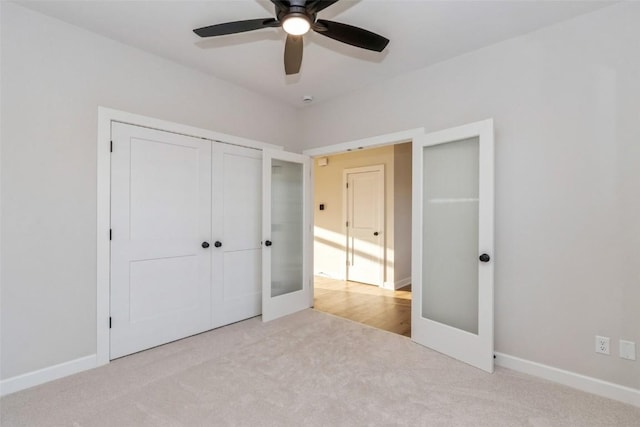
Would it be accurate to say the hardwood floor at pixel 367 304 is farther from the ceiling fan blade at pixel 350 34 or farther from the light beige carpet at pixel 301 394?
the ceiling fan blade at pixel 350 34

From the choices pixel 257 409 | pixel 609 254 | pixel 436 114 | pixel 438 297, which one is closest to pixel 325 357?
pixel 257 409

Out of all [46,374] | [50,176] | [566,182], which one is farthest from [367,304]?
[50,176]

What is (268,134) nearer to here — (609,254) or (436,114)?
(436,114)

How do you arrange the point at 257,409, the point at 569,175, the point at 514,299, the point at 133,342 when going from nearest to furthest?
the point at 257,409 < the point at 569,175 < the point at 514,299 < the point at 133,342

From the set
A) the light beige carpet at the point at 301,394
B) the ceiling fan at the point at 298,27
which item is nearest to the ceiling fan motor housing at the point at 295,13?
the ceiling fan at the point at 298,27

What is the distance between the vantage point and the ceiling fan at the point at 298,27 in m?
1.73

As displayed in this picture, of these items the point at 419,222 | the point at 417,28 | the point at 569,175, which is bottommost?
the point at 419,222

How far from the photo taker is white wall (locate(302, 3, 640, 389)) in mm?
2104

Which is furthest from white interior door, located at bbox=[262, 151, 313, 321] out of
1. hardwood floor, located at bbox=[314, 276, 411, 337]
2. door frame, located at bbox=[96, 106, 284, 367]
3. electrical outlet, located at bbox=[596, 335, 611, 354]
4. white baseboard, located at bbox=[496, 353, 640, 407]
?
electrical outlet, located at bbox=[596, 335, 611, 354]

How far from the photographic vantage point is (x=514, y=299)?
255 centimetres

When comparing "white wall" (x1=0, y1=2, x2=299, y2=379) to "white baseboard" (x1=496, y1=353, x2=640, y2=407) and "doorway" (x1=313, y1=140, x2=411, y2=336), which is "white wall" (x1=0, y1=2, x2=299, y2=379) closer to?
"doorway" (x1=313, y1=140, x2=411, y2=336)

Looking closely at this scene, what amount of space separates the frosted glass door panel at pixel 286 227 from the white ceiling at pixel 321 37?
1.21 m

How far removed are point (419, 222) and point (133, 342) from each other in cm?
297

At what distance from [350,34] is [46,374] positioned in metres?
3.37
